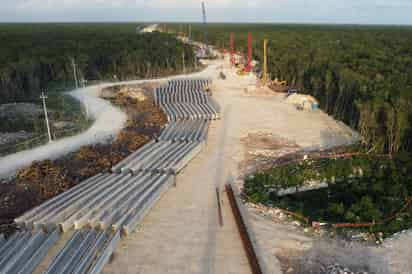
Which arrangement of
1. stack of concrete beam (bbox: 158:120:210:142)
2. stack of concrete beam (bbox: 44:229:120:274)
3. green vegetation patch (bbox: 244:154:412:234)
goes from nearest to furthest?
stack of concrete beam (bbox: 44:229:120:274) → green vegetation patch (bbox: 244:154:412:234) → stack of concrete beam (bbox: 158:120:210:142)

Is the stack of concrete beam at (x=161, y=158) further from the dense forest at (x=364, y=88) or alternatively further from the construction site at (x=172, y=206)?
the dense forest at (x=364, y=88)

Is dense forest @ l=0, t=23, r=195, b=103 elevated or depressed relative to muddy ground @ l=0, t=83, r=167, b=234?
elevated

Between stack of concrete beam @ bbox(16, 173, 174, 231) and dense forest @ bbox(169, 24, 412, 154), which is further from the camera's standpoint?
dense forest @ bbox(169, 24, 412, 154)

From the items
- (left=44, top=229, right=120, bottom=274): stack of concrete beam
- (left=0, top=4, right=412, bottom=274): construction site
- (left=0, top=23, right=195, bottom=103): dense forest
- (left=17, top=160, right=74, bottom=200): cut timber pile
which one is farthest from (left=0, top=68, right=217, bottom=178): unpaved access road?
(left=44, top=229, right=120, bottom=274): stack of concrete beam

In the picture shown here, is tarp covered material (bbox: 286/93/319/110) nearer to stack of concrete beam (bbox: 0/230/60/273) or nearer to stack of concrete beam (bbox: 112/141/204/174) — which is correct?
stack of concrete beam (bbox: 112/141/204/174)

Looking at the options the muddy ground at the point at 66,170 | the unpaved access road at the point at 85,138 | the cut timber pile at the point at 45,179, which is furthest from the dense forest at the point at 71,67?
the cut timber pile at the point at 45,179


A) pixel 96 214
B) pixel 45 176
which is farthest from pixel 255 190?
pixel 45 176
